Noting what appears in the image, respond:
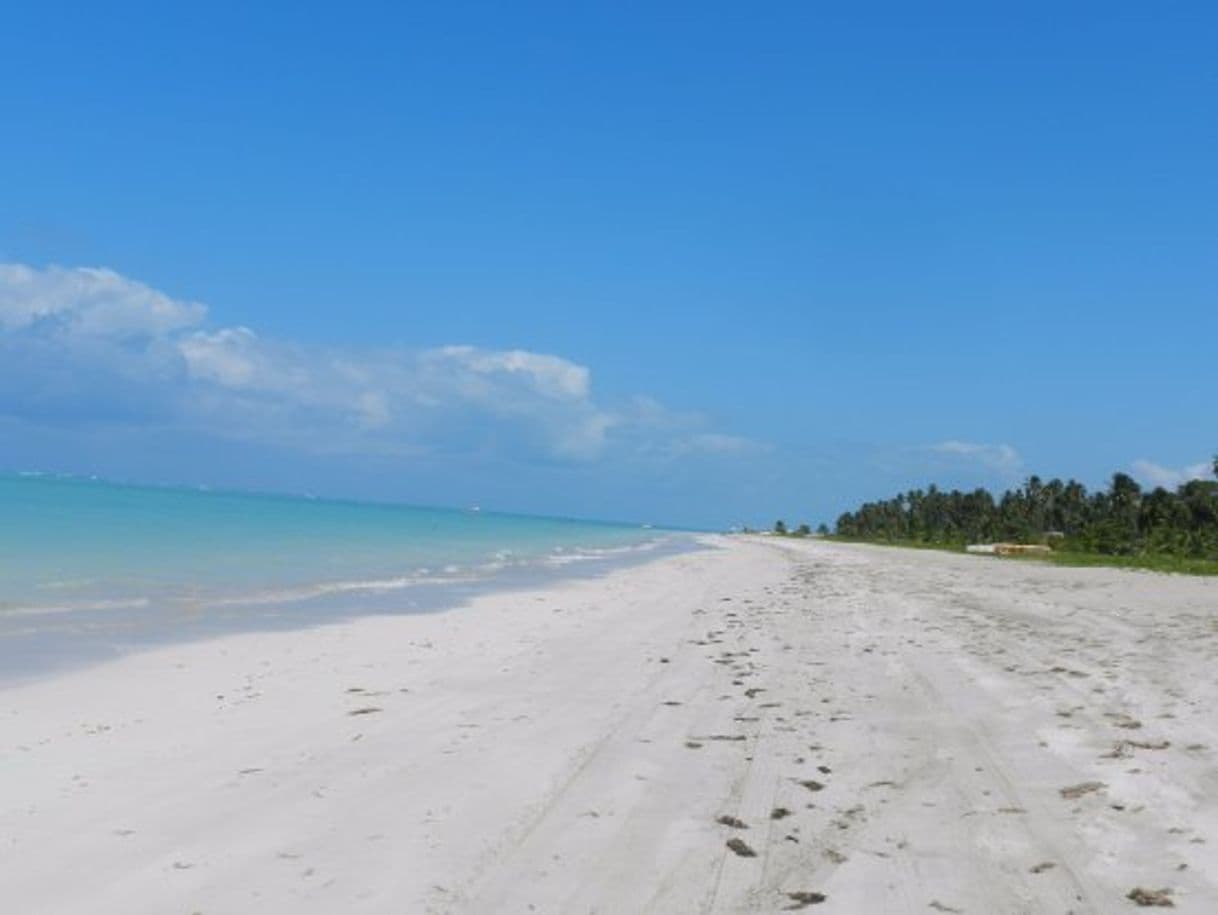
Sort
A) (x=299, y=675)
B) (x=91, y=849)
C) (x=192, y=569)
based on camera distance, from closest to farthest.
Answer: (x=91, y=849) < (x=299, y=675) < (x=192, y=569)

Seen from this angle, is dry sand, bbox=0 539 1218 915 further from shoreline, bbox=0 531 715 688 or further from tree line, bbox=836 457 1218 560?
tree line, bbox=836 457 1218 560

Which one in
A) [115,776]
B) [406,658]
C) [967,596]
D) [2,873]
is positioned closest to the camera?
[2,873]

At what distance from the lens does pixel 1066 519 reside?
104 metres

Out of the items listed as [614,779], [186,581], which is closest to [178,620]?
[186,581]

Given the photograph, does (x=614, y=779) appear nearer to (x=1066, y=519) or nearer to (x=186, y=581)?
(x=186, y=581)

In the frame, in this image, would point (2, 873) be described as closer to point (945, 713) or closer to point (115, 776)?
point (115, 776)

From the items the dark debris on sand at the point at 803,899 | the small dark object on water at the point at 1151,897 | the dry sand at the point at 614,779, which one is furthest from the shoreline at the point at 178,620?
the small dark object on water at the point at 1151,897

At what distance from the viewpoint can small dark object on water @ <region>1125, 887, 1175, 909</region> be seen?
503 centimetres

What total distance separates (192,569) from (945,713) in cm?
2273

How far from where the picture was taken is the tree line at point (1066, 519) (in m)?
62.2

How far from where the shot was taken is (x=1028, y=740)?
852 centimetres

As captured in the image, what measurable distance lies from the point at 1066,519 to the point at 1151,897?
108 metres

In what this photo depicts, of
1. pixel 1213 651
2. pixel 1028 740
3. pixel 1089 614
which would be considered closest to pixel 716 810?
pixel 1028 740

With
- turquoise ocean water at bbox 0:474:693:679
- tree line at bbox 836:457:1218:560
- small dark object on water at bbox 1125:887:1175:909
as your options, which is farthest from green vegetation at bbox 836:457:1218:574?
small dark object on water at bbox 1125:887:1175:909
